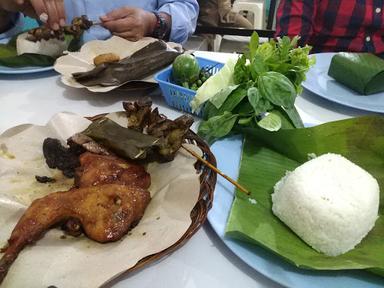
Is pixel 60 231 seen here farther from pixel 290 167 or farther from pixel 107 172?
pixel 290 167

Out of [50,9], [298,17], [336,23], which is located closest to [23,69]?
[50,9]

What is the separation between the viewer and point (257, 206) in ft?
3.96

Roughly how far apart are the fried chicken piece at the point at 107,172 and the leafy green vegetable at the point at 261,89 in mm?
363

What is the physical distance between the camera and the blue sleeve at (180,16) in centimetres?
268

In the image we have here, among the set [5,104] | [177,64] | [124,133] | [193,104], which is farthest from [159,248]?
[5,104]

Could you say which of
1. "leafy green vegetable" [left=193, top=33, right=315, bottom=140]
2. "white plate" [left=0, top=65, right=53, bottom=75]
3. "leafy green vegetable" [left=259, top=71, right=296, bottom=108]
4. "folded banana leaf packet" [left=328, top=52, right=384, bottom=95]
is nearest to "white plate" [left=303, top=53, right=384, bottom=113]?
"folded banana leaf packet" [left=328, top=52, right=384, bottom=95]

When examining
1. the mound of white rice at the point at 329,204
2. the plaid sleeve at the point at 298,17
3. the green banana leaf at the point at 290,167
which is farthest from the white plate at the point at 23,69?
the plaid sleeve at the point at 298,17

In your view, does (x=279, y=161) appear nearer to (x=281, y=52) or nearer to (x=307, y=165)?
(x=307, y=165)

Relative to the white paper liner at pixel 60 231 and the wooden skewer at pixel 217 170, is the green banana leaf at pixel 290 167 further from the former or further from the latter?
the white paper liner at pixel 60 231

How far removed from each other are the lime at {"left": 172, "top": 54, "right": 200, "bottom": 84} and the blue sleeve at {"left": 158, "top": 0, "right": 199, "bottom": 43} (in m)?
1.05

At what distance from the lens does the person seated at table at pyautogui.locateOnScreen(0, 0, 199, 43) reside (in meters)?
2.31

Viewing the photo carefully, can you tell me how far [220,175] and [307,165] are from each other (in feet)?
1.01

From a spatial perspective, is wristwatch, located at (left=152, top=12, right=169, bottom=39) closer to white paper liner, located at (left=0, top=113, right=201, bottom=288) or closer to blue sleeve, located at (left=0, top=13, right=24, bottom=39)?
blue sleeve, located at (left=0, top=13, right=24, bottom=39)

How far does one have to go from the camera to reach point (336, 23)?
9.34ft
